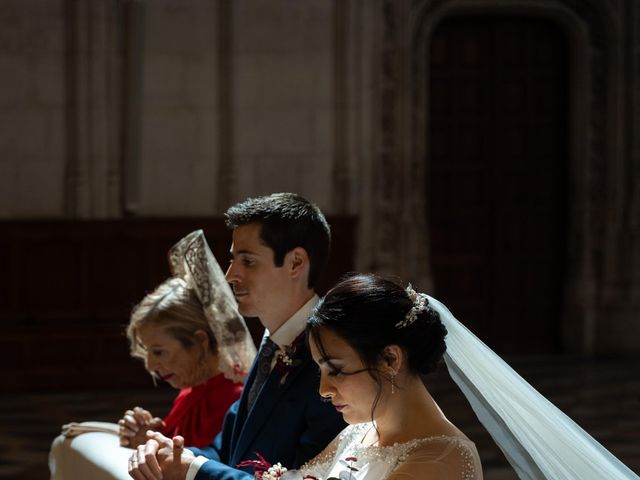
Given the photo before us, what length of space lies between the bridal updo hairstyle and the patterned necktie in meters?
0.74

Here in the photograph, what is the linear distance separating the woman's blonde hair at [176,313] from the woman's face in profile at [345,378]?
1523mm

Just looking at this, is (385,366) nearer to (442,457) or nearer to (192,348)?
(442,457)

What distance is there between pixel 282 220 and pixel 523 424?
0.89 m

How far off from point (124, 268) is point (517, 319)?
438cm

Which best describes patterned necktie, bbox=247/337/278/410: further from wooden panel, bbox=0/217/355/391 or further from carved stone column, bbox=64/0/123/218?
carved stone column, bbox=64/0/123/218

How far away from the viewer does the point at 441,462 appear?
2539 mm

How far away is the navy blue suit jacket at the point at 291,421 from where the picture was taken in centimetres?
321

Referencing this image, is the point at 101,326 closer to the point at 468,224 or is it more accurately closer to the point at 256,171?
the point at 256,171

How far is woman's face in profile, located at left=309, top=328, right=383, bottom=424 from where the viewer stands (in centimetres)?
262

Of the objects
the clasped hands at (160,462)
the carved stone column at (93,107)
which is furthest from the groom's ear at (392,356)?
the carved stone column at (93,107)

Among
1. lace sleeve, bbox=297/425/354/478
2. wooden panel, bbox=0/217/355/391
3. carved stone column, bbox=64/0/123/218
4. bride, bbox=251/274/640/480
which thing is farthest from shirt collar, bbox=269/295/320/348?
carved stone column, bbox=64/0/123/218

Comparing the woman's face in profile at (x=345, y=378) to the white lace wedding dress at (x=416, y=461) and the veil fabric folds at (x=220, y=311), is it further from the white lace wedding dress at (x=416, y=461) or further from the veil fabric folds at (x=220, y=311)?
the veil fabric folds at (x=220, y=311)

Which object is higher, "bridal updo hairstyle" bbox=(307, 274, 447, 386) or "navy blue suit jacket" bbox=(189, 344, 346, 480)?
"bridal updo hairstyle" bbox=(307, 274, 447, 386)

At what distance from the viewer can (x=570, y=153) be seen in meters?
12.9
